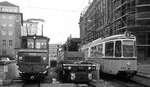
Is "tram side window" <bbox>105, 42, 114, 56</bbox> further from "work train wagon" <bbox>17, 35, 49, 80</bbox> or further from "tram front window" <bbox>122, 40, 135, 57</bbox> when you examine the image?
"work train wagon" <bbox>17, 35, 49, 80</bbox>

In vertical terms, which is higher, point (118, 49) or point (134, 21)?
point (134, 21)

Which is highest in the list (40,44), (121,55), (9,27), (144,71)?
(9,27)

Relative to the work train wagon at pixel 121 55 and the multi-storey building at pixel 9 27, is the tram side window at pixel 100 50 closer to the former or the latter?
the work train wagon at pixel 121 55

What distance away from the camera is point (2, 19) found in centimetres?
8850

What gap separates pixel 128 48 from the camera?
17.3 meters

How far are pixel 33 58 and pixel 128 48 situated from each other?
6105 millimetres

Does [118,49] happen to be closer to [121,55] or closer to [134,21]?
[121,55]

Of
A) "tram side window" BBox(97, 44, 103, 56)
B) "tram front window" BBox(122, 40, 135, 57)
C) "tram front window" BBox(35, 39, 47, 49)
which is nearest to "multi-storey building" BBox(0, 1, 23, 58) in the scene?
"tram side window" BBox(97, 44, 103, 56)

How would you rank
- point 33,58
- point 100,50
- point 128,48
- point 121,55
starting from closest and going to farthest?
1. point 33,58
2. point 121,55
3. point 128,48
4. point 100,50

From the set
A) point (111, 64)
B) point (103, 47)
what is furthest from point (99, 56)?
point (111, 64)

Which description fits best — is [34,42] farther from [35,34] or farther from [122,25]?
[122,25]

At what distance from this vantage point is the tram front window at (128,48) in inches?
677

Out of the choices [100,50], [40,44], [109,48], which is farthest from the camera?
[100,50]

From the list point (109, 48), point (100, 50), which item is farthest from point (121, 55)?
point (100, 50)
